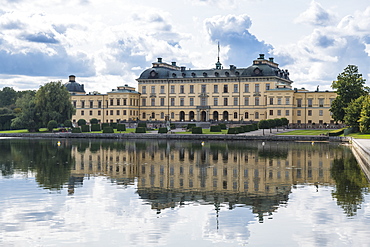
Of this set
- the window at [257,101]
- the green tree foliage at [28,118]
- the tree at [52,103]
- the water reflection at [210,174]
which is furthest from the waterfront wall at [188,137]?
the window at [257,101]

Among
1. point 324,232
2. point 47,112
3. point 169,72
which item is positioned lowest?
point 324,232

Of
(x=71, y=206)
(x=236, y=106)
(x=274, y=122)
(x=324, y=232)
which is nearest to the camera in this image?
(x=324, y=232)

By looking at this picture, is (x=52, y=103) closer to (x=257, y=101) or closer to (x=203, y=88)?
→ (x=203, y=88)

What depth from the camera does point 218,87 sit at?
333 ft

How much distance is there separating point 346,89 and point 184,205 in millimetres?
57542

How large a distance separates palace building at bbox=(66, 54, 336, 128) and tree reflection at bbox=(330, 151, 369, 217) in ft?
188

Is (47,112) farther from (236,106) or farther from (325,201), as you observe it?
(325,201)

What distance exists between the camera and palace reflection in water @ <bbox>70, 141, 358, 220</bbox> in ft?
70.9

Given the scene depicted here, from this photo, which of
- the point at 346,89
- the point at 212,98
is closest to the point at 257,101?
the point at 212,98

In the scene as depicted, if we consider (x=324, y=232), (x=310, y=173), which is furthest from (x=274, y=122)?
(x=324, y=232)

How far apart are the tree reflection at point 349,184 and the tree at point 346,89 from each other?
35766 mm

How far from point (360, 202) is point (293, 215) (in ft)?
11.8

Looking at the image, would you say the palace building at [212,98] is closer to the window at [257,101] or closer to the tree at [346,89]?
the window at [257,101]

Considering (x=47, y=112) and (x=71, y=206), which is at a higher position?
(x=47, y=112)
